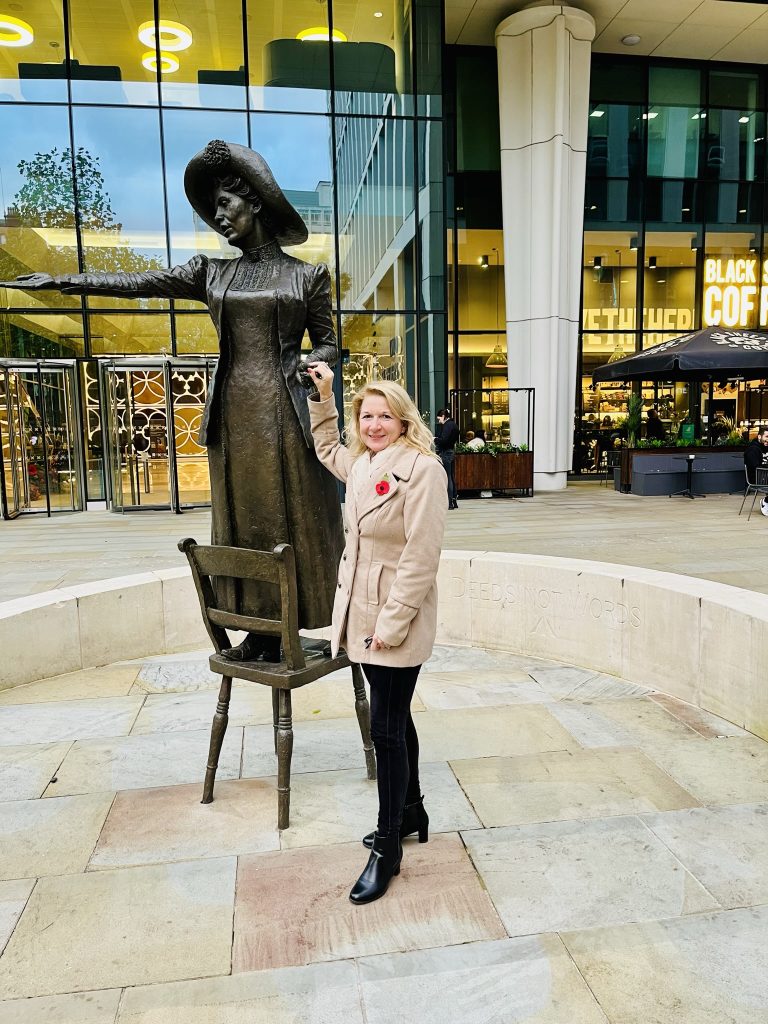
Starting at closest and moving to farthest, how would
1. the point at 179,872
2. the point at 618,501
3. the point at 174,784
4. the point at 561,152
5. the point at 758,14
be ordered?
the point at 179,872
the point at 174,784
the point at 618,501
the point at 561,152
the point at 758,14

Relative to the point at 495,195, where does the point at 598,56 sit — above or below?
above

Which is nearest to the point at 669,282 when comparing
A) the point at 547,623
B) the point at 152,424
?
the point at 152,424

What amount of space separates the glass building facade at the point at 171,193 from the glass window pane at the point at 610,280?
545cm

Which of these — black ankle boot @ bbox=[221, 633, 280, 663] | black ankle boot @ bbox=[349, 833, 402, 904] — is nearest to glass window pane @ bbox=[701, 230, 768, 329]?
black ankle boot @ bbox=[221, 633, 280, 663]

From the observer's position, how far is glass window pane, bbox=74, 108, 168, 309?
13859 mm

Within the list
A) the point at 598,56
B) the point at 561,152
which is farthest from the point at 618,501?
the point at 598,56

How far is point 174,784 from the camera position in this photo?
3502 millimetres

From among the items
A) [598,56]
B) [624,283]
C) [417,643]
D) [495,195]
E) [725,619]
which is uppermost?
[598,56]

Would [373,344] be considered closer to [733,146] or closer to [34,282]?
[733,146]

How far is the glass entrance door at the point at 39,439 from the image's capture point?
42.0ft

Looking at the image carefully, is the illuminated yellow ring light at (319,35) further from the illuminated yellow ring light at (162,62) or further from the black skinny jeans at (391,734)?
the black skinny jeans at (391,734)

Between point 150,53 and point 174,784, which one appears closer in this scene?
point 174,784

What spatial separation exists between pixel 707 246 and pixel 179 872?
2042 cm

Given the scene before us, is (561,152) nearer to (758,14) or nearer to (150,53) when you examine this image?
(758,14)
